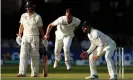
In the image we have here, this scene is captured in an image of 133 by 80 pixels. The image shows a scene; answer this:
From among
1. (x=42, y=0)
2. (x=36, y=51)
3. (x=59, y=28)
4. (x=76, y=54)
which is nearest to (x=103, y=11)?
(x=42, y=0)

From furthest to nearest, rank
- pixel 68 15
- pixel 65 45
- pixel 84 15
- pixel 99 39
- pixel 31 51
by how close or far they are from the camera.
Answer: pixel 84 15 → pixel 65 45 → pixel 68 15 → pixel 31 51 → pixel 99 39

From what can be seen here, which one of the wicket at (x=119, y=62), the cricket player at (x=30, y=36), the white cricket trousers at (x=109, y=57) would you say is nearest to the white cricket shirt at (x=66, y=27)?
the cricket player at (x=30, y=36)

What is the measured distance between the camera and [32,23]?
1560 centimetres

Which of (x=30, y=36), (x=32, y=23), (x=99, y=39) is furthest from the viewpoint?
(x=30, y=36)

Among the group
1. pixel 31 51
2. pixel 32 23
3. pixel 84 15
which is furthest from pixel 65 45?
Result: pixel 84 15

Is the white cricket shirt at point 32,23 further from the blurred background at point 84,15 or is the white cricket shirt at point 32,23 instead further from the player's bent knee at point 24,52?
the blurred background at point 84,15

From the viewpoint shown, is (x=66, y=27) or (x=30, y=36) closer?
(x=30, y=36)

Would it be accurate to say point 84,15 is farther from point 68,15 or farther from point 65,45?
point 68,15

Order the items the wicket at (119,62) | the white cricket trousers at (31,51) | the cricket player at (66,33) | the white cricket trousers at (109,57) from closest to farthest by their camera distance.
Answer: the white cricket trousers at (109,57) < the wicket at (119,62) < the white cricket trousers at (31,51) < the cricket player at (66,33)

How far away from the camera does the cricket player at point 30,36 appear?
51.1 ft

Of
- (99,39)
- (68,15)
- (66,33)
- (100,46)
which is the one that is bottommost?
(100,46)

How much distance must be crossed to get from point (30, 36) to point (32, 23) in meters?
0.36

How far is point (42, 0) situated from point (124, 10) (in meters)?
4.43

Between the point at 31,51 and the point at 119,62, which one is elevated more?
the point at 31,51
